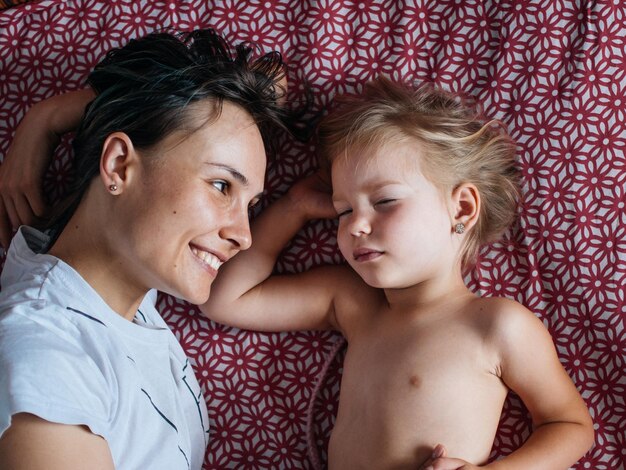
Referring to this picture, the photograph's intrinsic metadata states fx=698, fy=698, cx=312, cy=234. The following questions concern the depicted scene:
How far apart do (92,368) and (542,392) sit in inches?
35.9

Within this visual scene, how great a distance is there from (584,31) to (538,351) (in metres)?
0.76

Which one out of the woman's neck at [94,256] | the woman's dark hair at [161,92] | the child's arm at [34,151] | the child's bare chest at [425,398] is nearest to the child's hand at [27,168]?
the child's arm at [34,151]

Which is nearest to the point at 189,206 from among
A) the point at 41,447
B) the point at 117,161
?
the point at 117,161

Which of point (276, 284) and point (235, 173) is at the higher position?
point (235, 173)

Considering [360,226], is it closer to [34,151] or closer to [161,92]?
[161,92]

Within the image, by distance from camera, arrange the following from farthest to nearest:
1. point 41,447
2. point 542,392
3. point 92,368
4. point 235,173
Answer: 1. point 542,392
2. point 235,173
3. point 92,368
4. point 41,447

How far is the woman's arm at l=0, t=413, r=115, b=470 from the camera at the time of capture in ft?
3.66

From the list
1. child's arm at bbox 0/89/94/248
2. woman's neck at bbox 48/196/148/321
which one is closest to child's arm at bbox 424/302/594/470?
woman's neck at bbox 48/196/148/321

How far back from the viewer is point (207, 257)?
4.61ft

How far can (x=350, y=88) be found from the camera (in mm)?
1689

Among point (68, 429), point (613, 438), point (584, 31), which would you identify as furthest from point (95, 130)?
point (613, 438)

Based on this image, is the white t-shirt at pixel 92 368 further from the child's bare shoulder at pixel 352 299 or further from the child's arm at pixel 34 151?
the child's bare shoulder at pixel 352 299

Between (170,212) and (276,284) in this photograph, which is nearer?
(170,212)

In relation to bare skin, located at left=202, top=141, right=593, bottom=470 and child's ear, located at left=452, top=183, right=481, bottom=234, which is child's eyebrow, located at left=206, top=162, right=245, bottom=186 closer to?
bare skin, located at left=202, top=141, right=593, bottom=470
